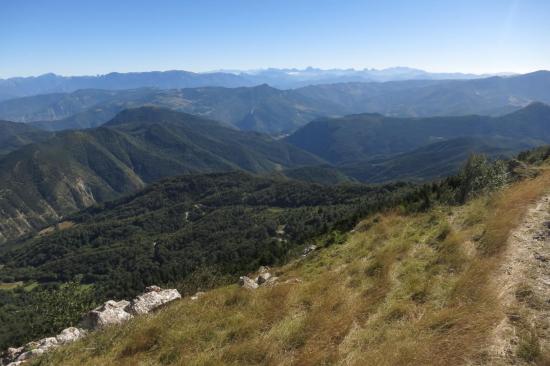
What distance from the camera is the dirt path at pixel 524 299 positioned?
6812mm

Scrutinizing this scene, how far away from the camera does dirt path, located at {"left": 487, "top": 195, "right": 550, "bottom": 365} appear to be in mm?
6812

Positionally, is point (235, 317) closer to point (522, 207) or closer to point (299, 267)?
point (299, 267)

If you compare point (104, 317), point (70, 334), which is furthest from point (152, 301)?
point (70, 334)

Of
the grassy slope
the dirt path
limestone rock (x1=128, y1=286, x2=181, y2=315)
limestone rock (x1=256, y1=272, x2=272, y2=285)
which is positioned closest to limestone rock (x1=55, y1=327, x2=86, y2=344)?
limestone rock (x1=128, y1=286, x2=181, y2=315)

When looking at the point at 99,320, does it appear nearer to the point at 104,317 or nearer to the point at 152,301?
the point at 104,317

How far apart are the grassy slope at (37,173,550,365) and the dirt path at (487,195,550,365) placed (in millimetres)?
286

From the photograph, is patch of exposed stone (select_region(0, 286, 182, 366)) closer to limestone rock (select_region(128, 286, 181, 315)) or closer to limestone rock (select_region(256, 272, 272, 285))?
limestone rock (select_region(128, 286, 181, 315))

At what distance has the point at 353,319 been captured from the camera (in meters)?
9.06

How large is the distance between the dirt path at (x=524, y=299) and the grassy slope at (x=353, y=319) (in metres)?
0.29

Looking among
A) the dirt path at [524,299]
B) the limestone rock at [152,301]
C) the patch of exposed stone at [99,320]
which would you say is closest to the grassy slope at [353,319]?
the dirt path at [524,299]

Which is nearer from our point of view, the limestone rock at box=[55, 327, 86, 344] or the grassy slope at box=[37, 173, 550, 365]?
the grassy slope at box=[37, 173, 550, 365]

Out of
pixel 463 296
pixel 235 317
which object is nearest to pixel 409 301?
pixel 463 296

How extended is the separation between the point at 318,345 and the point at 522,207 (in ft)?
37.7

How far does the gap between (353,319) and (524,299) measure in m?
4.00
